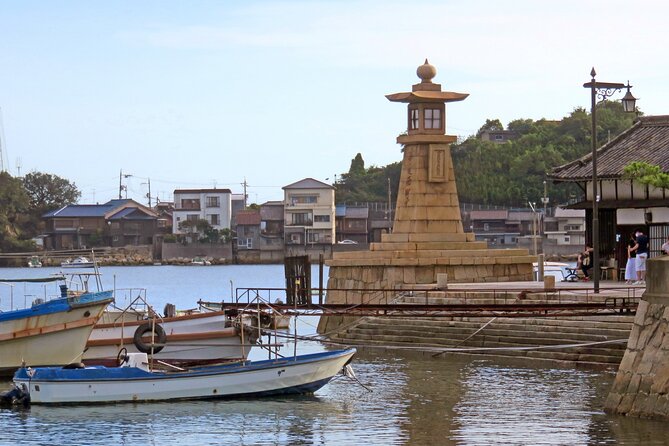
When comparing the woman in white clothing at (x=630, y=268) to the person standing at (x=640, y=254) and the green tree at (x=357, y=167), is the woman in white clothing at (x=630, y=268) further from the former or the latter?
the green tree at (x=357, y=167)

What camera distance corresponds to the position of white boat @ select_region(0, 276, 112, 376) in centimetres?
3247

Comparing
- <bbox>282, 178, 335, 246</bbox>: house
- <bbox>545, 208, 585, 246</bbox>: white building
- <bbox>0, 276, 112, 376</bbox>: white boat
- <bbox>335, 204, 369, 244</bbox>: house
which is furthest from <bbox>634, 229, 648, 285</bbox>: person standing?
<bbox>335, 204, 369, 244</bbox>: house

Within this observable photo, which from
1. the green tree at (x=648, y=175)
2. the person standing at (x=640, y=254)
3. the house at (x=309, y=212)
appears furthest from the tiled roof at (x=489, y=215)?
the green tree at (x=648, y=175)

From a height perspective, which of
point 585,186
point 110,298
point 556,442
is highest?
point 585,186

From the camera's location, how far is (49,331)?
3266 cm

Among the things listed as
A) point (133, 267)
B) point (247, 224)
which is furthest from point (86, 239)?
point (247, 224)

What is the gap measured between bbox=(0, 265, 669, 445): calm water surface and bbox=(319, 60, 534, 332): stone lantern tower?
1030 centimetres

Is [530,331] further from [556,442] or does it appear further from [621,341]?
[556,442]

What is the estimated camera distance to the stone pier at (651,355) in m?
23.7

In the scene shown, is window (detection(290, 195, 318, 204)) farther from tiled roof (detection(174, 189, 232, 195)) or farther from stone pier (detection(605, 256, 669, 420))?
stone pier (detection(605, 256, 669, 420))

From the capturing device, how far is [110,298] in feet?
109

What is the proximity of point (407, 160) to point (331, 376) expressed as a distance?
59.3 ft

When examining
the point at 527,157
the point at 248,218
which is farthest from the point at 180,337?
the point at 248,218

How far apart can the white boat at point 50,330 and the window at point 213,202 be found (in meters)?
119
